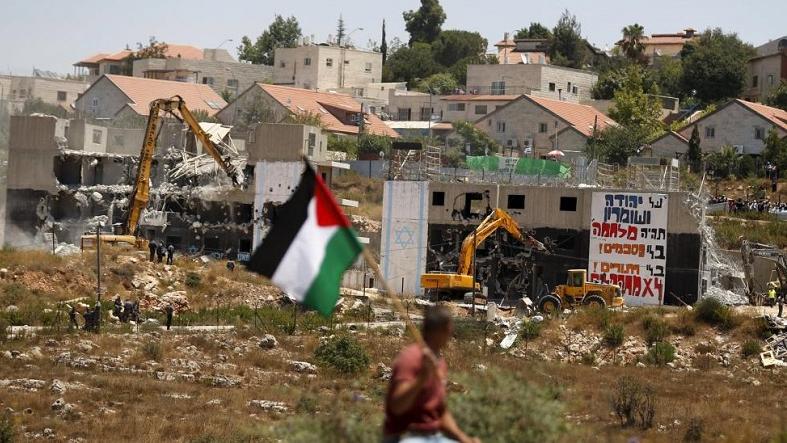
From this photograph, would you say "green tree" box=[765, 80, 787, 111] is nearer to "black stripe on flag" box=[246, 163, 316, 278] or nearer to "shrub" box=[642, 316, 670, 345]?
"shrub" box=[642, 316, 670, 345]

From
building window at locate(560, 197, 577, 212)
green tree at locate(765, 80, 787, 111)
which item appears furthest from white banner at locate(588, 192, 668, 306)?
green tree at locate(765, 80, 787, 111)

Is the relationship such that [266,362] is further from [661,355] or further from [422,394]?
[422,394]

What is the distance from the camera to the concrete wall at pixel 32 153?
71.6m

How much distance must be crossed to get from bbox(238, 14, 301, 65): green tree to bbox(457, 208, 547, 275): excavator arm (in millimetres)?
94862

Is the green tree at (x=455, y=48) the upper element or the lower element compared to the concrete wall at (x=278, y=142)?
upper

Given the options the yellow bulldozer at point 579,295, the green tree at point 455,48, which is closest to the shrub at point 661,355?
the yellow bulldozer at point 579,295

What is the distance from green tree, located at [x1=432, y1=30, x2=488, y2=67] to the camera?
146 meters

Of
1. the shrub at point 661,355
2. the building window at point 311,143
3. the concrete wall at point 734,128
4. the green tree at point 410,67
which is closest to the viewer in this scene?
the shrub at point 661,355

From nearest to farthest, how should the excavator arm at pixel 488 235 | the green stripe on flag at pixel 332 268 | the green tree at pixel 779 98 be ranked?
the green stripe on flag at pixel 332 268 < the excavator arm at pixel 488 235 < the green tree at pixel 779 98

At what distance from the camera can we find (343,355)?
41938 millimetres

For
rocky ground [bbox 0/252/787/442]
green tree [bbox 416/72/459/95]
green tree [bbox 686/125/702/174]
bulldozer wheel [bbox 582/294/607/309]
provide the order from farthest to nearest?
1. green tree [bbox 416/72/459/95]
2. green tree [bbox 686/125/702/174]
3. bulldozer wheel [bbox 582/294/607/309]
4. rocky ground [bbox 0/252/787/442]

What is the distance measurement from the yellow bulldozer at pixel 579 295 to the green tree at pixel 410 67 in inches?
3194

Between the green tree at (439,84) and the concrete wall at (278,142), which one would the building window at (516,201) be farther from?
the green tree at (439,84)

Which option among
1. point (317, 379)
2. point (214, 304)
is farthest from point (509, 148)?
point (317, 379)
